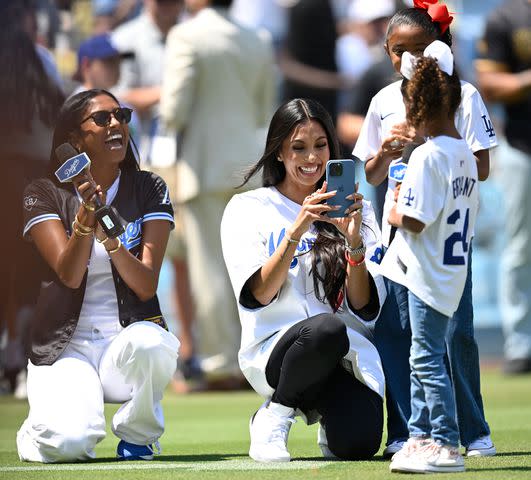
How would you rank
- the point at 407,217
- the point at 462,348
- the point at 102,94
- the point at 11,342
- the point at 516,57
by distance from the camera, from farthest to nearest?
the point at 516,57 < the point at 11,342 < the point at 102,94 < the point at 462,348 < the point at 407,217

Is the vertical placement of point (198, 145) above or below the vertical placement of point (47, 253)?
above

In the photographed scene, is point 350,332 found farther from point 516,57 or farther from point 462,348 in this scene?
point 516,57

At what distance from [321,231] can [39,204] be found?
46.0 inches

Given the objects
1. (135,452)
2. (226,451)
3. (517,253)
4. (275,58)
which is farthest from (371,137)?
(275,58)

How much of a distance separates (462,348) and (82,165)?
64.2 inches

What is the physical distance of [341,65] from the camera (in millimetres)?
13492

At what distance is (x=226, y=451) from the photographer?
630 centimetres

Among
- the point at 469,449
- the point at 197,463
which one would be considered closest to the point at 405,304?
the point at 469,449

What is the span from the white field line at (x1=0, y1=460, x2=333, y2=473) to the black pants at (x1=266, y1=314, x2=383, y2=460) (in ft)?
0.59

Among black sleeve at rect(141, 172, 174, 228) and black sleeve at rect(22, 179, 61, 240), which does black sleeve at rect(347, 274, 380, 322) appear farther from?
black sleeve at rect(22, 179, 61, 240)

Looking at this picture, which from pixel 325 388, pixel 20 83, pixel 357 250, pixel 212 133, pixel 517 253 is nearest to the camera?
pixel 357 250

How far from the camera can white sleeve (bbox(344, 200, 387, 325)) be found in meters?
5.80

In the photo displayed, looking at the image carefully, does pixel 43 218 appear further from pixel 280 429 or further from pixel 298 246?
pixel 280 429

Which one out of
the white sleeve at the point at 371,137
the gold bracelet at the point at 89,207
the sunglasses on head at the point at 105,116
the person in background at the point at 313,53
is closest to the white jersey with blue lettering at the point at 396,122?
the white sleeve at the point at 371,137
